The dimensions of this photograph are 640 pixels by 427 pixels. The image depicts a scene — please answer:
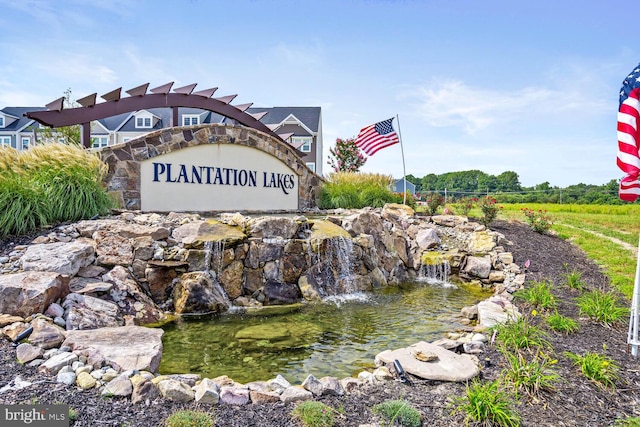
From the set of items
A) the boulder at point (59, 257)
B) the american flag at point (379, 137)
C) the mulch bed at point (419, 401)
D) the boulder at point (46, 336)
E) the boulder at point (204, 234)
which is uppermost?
the american flag at point (379, 137)

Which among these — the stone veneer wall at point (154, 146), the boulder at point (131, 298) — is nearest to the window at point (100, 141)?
the stone veneer wall at point (154, 146)

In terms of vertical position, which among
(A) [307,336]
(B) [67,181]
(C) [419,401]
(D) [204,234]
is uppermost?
(B) [67,181]

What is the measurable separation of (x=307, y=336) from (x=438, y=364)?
1717 mm

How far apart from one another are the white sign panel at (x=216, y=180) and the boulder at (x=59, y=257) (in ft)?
10.6

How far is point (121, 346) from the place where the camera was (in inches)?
142

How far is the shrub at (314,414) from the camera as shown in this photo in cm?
256

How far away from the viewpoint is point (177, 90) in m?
9.92

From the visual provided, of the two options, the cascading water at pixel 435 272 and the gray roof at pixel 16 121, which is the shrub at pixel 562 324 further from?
the gray roof at pixel 16 121


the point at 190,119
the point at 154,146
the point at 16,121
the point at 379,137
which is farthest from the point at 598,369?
the point at 16,121

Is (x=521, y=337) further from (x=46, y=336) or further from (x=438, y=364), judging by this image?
(x=46, y=336)

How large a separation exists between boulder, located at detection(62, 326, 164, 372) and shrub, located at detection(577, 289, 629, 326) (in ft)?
15.1

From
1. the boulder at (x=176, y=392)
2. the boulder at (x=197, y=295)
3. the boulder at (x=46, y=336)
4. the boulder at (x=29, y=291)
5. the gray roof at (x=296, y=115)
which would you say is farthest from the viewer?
the gray roof at (x=296, y=115)

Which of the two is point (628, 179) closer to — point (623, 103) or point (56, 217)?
point (623, 103)

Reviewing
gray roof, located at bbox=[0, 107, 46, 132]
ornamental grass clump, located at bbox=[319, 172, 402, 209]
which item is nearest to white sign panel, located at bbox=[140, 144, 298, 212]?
ornamental grass clump, located at bbox=[319, 172, 402, 209]
